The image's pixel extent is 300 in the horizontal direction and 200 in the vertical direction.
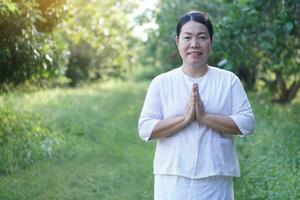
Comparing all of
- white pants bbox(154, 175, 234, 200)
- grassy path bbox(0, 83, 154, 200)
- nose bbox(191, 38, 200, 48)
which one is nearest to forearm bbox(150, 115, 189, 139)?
white pants bbox(154, 175, 234, 200)

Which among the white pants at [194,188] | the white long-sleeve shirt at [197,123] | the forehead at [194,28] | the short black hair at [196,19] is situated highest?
the short black hair at [196,19]

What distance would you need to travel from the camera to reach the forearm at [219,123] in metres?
2.89

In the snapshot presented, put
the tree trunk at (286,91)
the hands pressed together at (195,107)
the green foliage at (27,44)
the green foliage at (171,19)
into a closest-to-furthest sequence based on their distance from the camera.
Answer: the hands pressed together at (195,107)
the green foliage at (27,44)
the green foliage at (171,19)
the tree trunk at (286,91)

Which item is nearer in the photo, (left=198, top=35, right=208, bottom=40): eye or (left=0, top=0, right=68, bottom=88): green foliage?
(left=198, top=35, right=208, bottom=40): eye

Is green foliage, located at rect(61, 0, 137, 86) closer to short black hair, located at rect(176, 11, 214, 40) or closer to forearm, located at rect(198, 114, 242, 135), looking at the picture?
short black hair, located at rect(176, 11, 214, 40)

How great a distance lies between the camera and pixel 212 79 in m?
3.00

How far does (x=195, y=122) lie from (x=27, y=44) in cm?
505

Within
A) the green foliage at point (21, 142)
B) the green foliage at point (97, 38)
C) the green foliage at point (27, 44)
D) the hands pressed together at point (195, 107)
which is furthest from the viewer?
the green foliage at point (97, 38)

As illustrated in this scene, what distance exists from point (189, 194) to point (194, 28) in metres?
0.96

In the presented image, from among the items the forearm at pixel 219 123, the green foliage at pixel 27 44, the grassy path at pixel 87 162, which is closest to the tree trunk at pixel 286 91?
the grassy path at pixel 87 162

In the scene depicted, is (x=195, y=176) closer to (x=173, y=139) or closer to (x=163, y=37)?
(x=173, y=139)

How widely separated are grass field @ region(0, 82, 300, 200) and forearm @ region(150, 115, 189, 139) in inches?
101

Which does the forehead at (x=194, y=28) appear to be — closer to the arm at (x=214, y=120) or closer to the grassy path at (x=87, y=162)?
the arm at (x=214, y=120)

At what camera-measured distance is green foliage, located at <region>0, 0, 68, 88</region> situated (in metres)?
7.15
